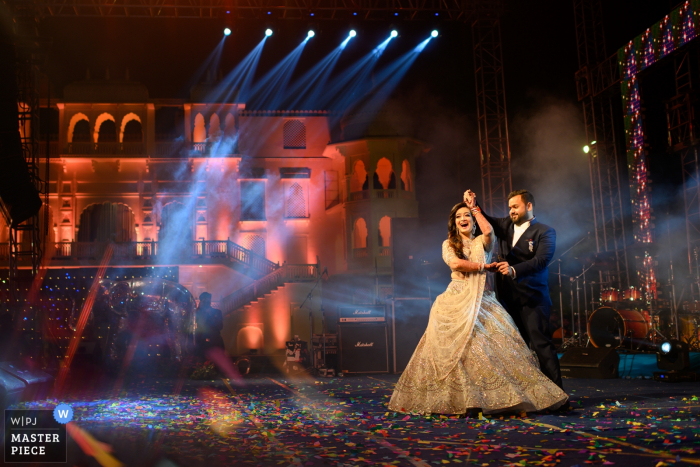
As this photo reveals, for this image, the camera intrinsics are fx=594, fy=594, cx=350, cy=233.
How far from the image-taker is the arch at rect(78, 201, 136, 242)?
2492 centimetres

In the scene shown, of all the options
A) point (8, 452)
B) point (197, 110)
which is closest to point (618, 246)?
point (8, 452)

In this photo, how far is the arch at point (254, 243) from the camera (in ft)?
83.5

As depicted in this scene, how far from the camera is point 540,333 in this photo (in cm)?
529

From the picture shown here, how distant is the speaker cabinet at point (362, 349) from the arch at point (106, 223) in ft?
57.5

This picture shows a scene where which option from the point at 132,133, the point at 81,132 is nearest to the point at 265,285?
the point at 132,133

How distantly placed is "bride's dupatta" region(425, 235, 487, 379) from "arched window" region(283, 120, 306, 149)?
21.5 meters

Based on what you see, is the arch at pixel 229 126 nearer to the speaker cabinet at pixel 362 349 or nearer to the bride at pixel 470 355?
the speaker cabinet at pixel 362 349

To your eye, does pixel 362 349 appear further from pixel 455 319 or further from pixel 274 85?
pixel 274 85

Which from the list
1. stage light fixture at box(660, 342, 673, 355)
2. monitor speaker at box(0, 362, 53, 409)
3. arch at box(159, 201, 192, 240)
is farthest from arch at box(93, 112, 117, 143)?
stage light fixture at box(660, 342, 673, 355)

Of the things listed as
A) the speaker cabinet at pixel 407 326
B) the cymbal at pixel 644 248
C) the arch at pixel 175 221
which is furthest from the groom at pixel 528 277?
the arch at pixel 175 221

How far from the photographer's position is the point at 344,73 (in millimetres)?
24594

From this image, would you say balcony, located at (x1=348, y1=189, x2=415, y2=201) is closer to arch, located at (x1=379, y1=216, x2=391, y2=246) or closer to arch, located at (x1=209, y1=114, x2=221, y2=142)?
arch, located at (x1=379, y1=216, x2=391, y2=246)

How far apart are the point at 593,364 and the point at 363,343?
11.9 ft

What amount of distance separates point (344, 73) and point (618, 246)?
13550 millimetres
